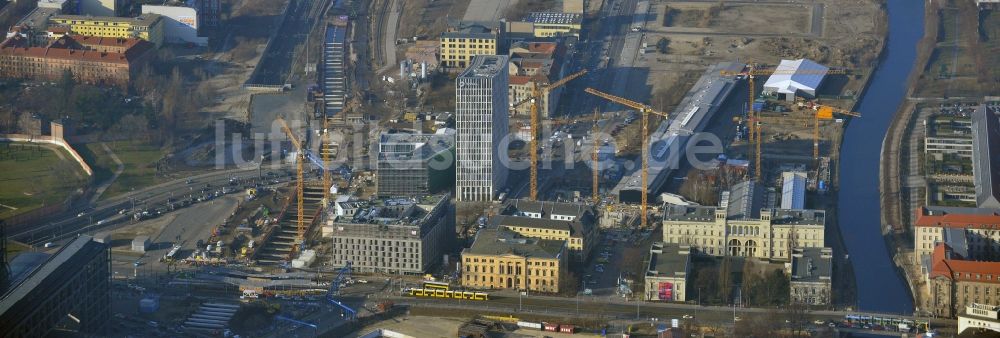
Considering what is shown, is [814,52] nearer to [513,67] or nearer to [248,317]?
[513,67]

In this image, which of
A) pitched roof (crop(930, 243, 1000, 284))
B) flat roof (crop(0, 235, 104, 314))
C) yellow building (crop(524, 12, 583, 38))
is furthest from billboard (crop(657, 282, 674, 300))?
yellow building (crop(524, 12, 583, 38))

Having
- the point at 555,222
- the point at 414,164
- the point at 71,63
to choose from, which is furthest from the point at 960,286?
the point at 71,63

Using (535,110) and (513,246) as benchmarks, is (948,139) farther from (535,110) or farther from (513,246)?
(513,246)

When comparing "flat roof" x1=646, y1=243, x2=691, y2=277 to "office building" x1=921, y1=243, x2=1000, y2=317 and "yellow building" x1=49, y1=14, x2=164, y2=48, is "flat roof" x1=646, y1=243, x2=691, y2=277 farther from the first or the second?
"yellow building" x1=49, y1=14, x2=164, y2=48

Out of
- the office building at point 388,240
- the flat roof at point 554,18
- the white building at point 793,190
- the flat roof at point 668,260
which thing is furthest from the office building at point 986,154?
the flat roof at point 554,18

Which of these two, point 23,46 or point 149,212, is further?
point 23,46

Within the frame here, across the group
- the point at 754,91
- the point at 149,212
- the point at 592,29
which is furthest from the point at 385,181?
the point at 592,29
